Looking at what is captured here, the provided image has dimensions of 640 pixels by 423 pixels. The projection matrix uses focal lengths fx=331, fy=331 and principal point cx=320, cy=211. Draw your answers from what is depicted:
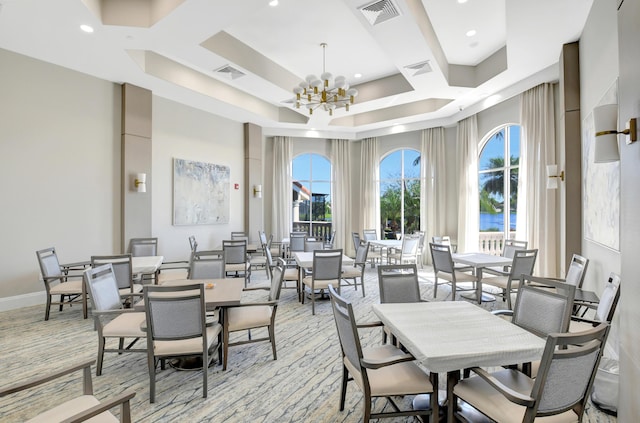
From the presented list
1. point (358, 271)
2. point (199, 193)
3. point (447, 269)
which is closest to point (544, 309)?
point (447, 269)

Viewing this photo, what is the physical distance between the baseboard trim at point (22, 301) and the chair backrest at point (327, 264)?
4.20m

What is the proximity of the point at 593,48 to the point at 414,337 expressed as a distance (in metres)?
4.01

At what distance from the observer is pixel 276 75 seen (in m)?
6.34

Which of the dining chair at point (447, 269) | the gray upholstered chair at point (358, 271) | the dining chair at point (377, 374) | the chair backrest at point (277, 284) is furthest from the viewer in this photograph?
the gray upholstered chair at point (358, 271)

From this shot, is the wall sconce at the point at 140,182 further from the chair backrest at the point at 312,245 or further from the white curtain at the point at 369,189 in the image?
the white curtain at the point at 369,189

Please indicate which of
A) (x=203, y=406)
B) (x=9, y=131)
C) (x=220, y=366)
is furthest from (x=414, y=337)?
(x=9, y=131)

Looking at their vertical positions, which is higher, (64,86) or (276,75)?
(276,75)

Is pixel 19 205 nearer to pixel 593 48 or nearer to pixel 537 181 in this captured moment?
pixel 593 48

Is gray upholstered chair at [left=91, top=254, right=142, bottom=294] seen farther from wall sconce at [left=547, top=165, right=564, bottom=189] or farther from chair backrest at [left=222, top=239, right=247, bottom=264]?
wall sconce at [left=547, top=165, right=564, bottom=189]

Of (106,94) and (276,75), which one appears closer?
(106,94)

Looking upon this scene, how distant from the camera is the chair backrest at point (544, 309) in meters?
2.21

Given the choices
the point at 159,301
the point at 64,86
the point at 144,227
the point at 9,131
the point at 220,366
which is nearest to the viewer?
the point at 159,301

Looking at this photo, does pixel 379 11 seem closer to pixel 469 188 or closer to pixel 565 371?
pixel 565 371

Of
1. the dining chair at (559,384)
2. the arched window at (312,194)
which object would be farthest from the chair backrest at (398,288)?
the arched window at (312,194)
